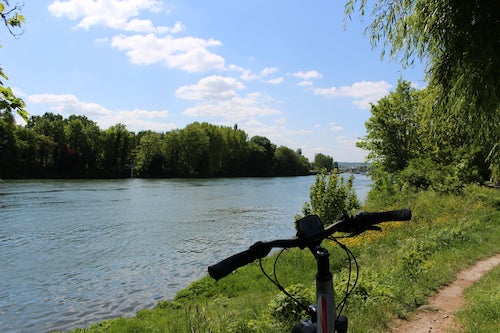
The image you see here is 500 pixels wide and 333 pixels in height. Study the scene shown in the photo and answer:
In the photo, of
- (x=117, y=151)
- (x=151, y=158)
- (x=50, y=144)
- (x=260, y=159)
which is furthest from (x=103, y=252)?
(x=260, y=159)

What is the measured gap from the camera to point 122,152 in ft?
280

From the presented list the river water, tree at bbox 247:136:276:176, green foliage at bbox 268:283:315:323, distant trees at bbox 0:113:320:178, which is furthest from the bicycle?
tree at bbox 247:136:276:176

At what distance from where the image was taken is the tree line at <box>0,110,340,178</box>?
2749 inches

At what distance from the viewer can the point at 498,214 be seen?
13109 millimetres

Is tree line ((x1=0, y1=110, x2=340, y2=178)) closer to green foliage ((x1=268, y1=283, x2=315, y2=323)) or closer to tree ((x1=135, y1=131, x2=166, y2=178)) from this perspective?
tree ((x1=135, y1=131, x2=166, y2=178))

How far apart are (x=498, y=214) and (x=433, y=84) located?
33.8ft

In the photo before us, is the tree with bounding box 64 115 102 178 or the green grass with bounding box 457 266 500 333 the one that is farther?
the tree with bounding box 64 115 102 178

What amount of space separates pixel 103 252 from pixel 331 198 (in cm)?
1024

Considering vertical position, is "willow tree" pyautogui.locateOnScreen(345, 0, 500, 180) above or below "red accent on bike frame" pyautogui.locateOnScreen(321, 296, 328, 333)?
above

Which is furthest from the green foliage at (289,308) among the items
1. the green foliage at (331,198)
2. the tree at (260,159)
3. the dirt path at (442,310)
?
the tree at (260,159)

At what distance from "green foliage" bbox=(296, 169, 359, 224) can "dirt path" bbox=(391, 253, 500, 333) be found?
35.8 feet

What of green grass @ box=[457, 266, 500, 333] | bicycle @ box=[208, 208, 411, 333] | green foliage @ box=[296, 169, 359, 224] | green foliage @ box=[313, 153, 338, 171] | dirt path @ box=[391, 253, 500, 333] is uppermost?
green foliage @ box=[313, 153, 338, 171]

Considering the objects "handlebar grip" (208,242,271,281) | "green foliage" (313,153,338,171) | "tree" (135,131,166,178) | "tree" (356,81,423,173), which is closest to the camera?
"handlebar grip" (208,242,271,281)

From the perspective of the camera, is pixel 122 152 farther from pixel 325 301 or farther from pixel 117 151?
pixel 325 301
